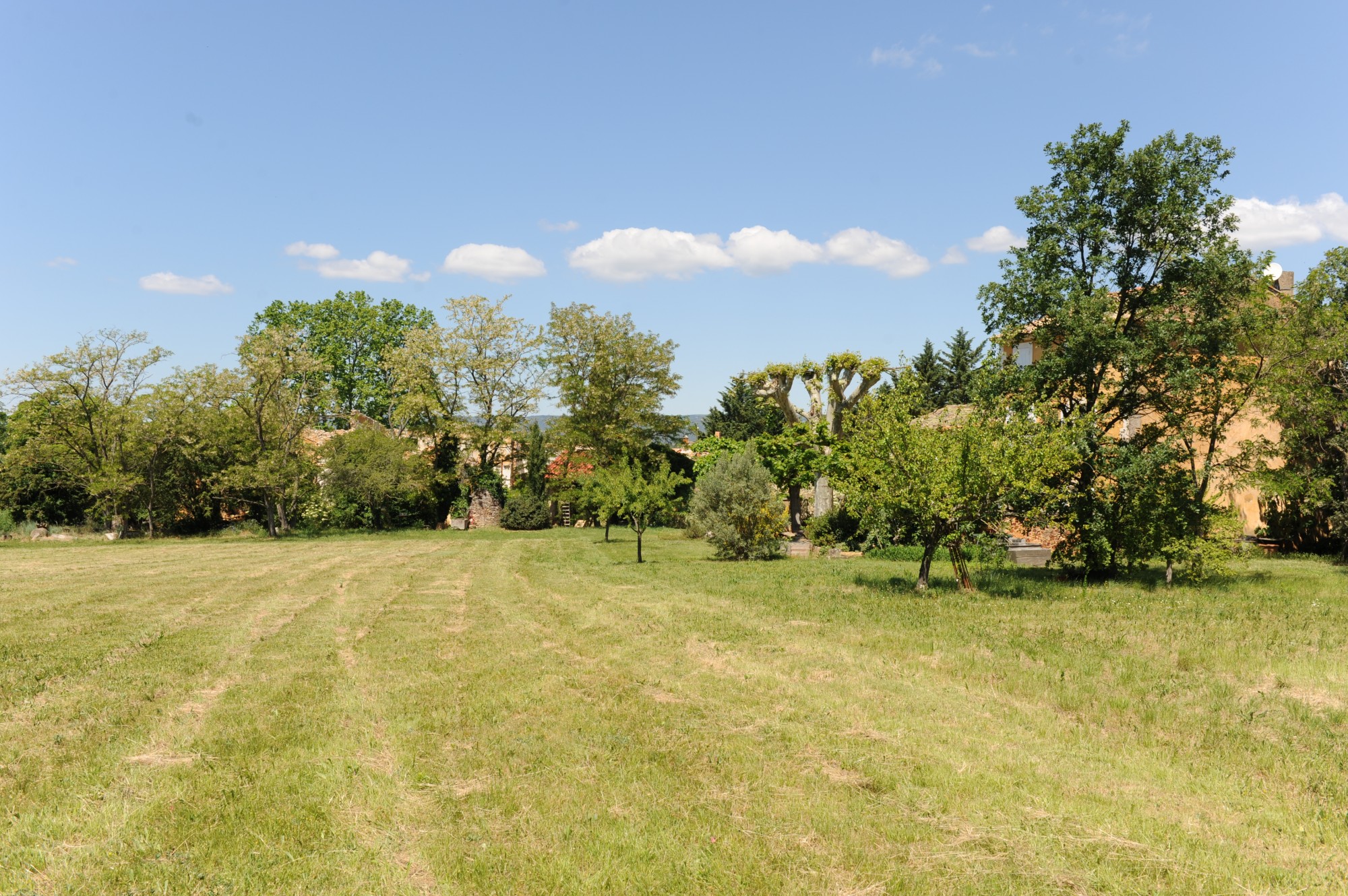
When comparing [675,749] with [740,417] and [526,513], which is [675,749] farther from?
[740,417]

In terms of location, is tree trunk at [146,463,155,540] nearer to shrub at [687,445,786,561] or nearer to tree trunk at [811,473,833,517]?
shrub at [687,445,786,561]

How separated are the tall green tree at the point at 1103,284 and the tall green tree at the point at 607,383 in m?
29.2

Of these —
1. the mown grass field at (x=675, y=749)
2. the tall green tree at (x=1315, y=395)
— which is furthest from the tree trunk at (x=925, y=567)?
the tall green tree at (x=1315, y=395)

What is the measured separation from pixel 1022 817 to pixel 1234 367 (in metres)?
18.8

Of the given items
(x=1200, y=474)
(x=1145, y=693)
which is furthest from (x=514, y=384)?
(x=1145, y=693)

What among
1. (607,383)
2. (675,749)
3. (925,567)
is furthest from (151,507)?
(675,749)

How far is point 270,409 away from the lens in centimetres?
4281

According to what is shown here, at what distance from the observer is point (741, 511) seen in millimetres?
26578

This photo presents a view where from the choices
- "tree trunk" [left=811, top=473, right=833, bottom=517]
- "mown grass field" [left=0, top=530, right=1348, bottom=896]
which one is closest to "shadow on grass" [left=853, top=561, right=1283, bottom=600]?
"mown grass field" [left=0, top=530, right=1348, bottom=896]

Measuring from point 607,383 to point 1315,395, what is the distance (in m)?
34.9

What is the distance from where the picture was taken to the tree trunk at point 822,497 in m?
31.5

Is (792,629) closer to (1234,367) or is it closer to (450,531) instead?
(1234,367)

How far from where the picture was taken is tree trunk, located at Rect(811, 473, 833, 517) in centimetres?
3148

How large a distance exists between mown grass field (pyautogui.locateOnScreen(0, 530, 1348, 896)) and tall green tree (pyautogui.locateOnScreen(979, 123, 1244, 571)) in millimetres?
5258
